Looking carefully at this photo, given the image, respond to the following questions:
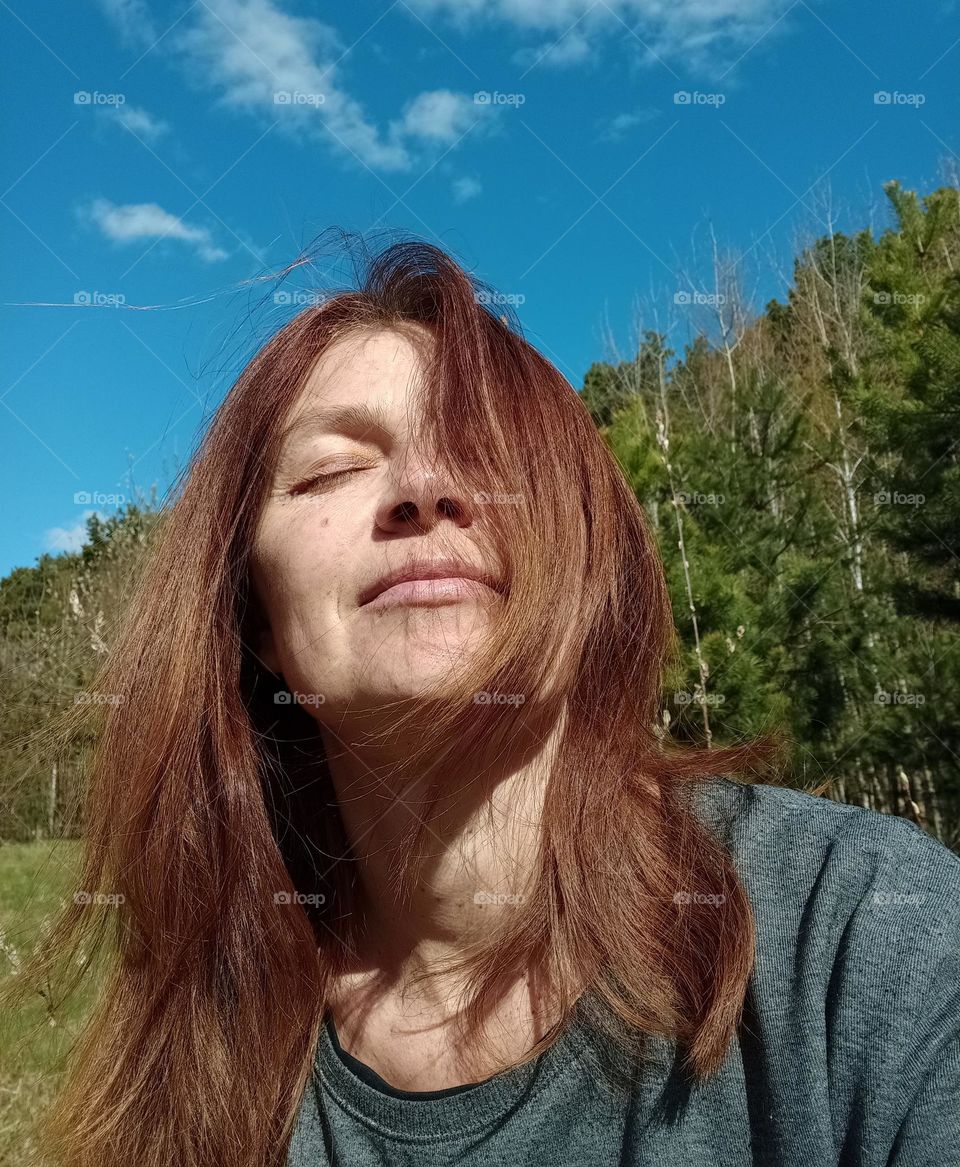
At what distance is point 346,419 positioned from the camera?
120cm

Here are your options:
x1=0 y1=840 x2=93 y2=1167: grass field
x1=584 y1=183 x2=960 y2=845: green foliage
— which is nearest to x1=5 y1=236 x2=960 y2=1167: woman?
x1=0 y1=840 x2=93 y2=1167: grass field

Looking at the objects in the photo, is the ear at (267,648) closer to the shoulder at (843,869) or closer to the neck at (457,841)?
the neck at (457,841)

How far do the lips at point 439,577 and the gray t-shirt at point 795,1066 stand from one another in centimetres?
44

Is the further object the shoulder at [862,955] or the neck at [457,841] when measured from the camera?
the neck at [457,841]

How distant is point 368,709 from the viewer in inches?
45.3

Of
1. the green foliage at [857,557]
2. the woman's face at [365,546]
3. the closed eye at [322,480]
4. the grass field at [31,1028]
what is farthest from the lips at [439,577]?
the green foliage at [857,557]

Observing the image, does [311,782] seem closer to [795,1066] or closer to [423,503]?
[423,503]

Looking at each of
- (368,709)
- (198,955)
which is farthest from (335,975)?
(368,709)

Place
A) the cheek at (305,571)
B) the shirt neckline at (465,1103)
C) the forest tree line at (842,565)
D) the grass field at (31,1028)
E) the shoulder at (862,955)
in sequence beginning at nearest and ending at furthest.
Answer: the shoulder at (862,955), the shirt neckline at (465,1103), the cheek at (305,571), the grass field at (31,1028), the forest tree line at (842,565)

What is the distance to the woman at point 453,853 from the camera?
3.14 feet

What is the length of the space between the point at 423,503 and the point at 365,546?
0.32ft

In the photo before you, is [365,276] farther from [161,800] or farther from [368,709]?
[161,800]

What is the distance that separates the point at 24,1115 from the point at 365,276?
8.03ft

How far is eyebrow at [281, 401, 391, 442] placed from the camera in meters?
1.19
